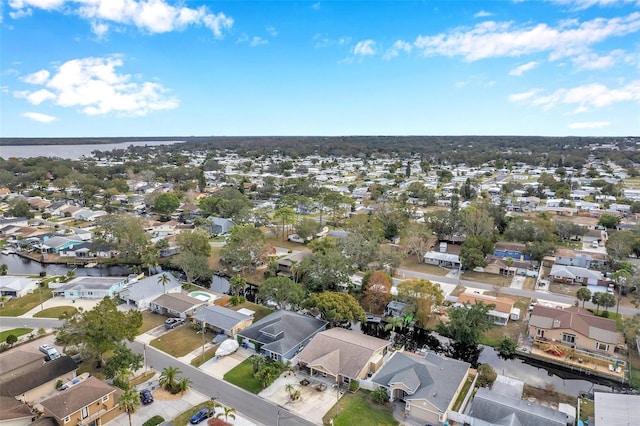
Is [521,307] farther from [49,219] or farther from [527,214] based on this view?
[49,219]

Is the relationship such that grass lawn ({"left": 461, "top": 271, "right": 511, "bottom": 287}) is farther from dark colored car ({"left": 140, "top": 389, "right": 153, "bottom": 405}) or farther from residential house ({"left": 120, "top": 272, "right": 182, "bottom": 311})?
dark colored car ({"left": 140, "top": 389, "right": 153, "bottom": 405})

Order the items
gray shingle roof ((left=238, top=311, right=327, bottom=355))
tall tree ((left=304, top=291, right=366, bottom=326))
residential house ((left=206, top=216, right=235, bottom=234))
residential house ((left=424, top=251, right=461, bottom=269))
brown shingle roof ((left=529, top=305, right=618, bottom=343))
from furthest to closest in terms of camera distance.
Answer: residential house ((left=206, top=216, right=235, bottom=234)) < residential house ((left=424, top=251, right=461, bottom=269)) < tall tree ((left=304, top=291, right=366, bottom=326)) < brown shingle roof ((left=529, top=305, right=618, bottom=343)) < gray shingle roof ((left=238, top=311, right=327, bottom=355))

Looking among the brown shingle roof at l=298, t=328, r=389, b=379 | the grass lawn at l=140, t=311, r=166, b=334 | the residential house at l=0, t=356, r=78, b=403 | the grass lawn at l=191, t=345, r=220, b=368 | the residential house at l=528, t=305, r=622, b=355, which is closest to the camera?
the residential house at l=0, t=356, r=78, b=403

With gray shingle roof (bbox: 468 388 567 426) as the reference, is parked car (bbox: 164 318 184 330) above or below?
below

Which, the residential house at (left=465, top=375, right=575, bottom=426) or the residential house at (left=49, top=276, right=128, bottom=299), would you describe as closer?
the residential house at (left=465, top=375, right=575, bottom=426)

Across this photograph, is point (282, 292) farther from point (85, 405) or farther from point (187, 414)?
point (85, 405)

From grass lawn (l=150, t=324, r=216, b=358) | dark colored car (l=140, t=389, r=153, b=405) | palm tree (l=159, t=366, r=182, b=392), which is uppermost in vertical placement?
palm tree (l=159, t=366, r=182, b=392)

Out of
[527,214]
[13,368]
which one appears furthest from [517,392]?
[527,214]

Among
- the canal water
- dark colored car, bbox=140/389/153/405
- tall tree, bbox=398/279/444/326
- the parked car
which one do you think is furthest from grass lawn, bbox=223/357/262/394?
the canal water

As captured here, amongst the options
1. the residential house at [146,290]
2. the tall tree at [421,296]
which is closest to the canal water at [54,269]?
the residential house at [146,290]
